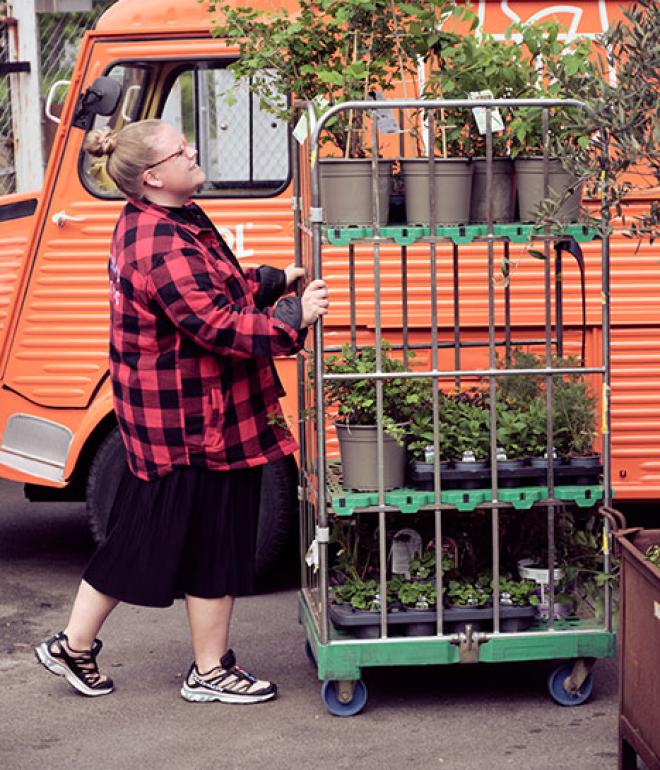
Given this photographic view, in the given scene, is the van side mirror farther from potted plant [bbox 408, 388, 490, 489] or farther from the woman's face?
potted plant [bbox 408, 388, 490, 489]

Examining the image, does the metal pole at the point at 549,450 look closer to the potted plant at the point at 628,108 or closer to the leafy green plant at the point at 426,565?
the leafy green plant at the point at 426,565

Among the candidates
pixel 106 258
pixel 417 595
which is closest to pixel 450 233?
pixel 417 595

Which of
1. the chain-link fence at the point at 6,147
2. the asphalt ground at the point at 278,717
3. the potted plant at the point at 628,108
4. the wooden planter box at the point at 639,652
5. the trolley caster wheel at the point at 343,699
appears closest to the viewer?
the potted plant at the point at 628,108

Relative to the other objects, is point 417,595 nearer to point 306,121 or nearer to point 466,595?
point 466,595

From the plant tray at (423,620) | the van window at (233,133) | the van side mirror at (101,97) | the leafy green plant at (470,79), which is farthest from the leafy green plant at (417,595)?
the van side mirror at (101,97)

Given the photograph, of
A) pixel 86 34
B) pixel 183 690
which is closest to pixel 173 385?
pixel 183 690

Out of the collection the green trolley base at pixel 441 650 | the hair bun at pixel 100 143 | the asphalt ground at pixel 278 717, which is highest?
the hair bun at pixel 100 143

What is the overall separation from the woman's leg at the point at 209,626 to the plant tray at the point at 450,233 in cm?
128

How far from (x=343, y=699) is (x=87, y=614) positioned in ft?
3.02

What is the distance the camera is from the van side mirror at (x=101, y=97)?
233 inches

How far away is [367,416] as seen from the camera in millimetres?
4699

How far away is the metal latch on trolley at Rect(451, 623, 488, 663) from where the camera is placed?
15.3 feet

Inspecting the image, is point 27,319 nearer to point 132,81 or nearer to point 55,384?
point 55,384

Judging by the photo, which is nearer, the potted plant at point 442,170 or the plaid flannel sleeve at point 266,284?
the potted plant at point 442,170
